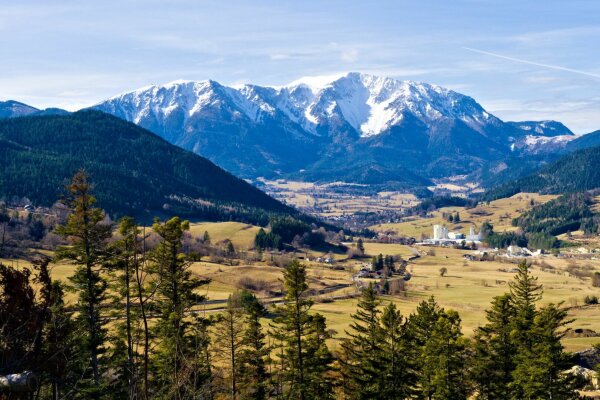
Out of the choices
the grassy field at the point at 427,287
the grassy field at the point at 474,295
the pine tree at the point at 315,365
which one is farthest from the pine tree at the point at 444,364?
the grassy field at the point at 427,287

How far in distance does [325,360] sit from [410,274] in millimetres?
139672

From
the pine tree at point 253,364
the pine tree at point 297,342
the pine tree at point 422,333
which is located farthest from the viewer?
the pine tree at point 422,333

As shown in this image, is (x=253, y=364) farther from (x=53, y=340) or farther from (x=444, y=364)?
(x=53, y=340)

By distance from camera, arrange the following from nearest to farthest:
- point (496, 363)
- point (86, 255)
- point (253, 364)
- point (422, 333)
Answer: point (86, 255)
point (253, 364)
point (496, 363)
point (422, 333)

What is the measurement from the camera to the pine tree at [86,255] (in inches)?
1270

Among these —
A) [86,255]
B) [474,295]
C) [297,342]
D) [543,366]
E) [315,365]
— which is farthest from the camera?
[474,295]

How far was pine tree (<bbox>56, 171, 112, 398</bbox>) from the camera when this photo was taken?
32250mm

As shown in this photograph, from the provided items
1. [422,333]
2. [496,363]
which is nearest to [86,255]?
[422,333]

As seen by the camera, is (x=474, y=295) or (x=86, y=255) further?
(x=474, y=295)

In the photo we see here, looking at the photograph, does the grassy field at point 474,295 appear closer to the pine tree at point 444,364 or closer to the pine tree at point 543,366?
the pine tree at point 444,364

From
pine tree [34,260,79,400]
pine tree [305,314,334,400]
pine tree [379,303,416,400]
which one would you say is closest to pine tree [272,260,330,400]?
pine tree [305,314,334,400]

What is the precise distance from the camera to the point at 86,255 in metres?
32.8

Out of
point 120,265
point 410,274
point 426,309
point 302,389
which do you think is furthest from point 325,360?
point 410,274

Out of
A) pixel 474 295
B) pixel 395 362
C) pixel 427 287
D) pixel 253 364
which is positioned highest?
pixel 253 364
